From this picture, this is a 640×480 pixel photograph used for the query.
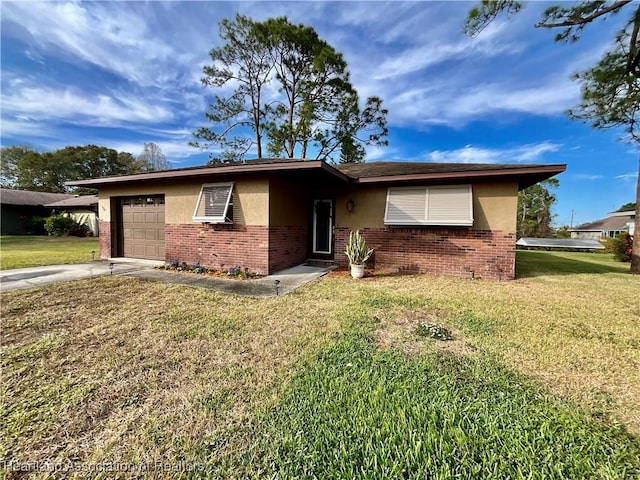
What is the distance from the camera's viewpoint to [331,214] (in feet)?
29.2

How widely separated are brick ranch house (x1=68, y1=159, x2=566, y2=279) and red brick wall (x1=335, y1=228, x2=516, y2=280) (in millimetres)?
25

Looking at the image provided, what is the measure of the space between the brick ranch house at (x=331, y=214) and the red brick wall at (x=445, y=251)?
0.08ft

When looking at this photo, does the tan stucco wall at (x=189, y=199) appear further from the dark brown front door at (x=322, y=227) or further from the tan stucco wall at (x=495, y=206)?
the tan stucco wall at (x=495, y=206)

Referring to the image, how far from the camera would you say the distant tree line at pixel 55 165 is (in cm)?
3231

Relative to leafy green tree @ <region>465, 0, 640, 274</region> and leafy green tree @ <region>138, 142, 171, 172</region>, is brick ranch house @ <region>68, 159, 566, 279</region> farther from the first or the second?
leafy green tree @ <region>138, 142, 171, 172</region>

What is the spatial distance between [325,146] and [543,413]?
19037 mm

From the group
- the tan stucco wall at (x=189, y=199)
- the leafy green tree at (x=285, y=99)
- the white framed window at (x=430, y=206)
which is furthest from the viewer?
the leafy green tree at (x=285, y=99)

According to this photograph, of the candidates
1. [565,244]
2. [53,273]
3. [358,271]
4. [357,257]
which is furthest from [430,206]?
[565,244]

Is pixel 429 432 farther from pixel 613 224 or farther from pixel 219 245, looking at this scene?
pixel 613 224

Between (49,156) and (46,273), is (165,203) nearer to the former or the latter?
(46,273)

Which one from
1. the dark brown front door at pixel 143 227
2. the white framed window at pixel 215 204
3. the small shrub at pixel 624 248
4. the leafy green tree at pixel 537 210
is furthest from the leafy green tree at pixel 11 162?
the leafy green tree at pixel 537 210

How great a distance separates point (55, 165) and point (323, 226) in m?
41.4

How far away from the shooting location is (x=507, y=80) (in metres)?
9.84

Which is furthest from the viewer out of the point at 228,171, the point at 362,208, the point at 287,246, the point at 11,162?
the point at 11,162
